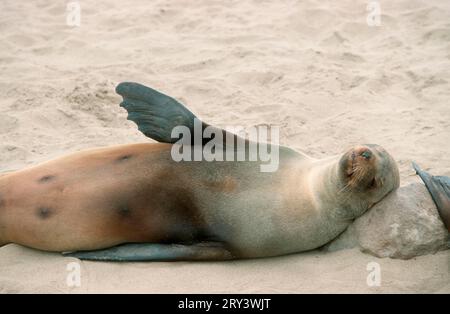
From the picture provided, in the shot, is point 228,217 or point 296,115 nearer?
point 228,217

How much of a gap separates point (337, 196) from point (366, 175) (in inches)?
7.7

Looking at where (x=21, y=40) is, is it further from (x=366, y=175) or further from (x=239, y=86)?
(x=366, y=175)

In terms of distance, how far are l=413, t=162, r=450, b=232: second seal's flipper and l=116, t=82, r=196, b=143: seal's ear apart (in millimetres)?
1297

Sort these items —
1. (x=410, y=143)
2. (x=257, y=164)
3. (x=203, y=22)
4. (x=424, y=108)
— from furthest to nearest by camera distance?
(x=203, y=22) < (x=424, y=108) < (x=410, y=143) < (x=257, y=164)

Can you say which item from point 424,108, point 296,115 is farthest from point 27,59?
point 424,108

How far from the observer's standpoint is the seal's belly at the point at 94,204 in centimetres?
361

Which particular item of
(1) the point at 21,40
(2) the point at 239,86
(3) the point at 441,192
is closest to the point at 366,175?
(3) the point at 441,192

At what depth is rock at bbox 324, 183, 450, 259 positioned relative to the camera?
3.61m

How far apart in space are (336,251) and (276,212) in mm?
382

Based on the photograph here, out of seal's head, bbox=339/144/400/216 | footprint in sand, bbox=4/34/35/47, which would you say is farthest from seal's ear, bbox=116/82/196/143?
footprint in sand, bbox=4/34/35/47

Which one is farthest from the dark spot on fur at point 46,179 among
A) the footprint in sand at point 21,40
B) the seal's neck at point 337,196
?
the footprint in sand at point 21,40

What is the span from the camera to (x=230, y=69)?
6.35 m

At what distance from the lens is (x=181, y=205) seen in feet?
11.9

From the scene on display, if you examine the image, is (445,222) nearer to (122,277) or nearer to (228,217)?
(228,217)
